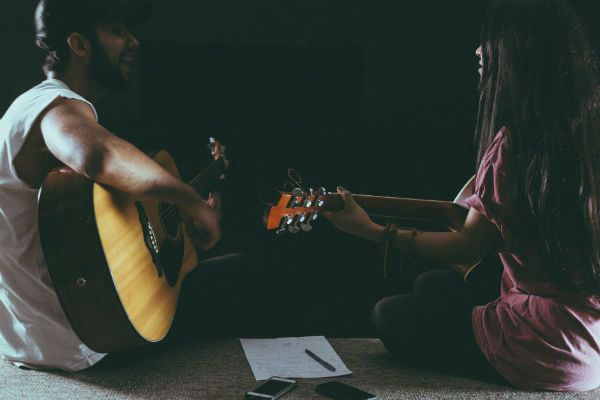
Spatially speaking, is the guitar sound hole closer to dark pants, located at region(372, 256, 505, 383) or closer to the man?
the man

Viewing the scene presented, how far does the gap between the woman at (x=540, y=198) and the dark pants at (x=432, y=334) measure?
0.06m

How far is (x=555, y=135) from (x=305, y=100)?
1.52 meters

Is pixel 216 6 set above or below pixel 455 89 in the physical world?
above

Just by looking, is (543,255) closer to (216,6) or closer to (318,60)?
(318,60)

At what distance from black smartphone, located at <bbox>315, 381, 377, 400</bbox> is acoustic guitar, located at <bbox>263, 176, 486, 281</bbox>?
40 centimetres

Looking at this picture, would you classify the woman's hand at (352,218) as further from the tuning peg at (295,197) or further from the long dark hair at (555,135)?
the long dark hair at (555,135)

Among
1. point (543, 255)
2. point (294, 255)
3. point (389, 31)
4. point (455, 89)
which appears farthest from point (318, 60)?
point (543, 255)

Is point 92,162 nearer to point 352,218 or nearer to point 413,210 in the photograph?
point 352,218

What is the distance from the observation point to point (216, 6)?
276 centimetres

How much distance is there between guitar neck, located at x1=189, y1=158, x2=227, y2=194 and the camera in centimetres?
192

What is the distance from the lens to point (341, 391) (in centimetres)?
150

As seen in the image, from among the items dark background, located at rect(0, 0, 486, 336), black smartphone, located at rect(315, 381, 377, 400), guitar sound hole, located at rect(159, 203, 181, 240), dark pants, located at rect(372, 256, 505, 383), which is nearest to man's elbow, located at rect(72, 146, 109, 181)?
guitar sound hole, located at rect(159, 203, 181, 240)

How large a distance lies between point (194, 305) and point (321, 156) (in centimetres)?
121

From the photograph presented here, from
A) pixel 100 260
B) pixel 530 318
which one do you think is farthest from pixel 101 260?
pixel 530 318
